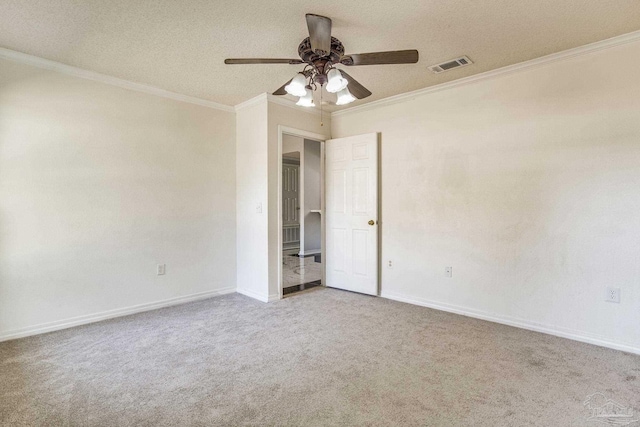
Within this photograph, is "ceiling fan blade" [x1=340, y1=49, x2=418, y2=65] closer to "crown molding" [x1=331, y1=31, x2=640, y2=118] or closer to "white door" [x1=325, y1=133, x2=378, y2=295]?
"crown molding" [x1=331, y1=31, x2=640, y2=118]

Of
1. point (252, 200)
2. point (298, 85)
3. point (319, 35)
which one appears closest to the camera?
point (319, 35)

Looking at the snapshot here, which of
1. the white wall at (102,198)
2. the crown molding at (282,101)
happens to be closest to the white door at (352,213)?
the crown molding at (282,101)

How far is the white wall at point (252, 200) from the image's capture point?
13.2ft

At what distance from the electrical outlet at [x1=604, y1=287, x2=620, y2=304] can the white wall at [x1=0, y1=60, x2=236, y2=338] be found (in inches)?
156

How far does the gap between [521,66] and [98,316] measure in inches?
187

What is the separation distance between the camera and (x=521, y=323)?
3.11 meters

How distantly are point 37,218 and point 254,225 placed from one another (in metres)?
2.10

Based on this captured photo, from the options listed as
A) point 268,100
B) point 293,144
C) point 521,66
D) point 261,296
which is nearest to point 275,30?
point 268,100

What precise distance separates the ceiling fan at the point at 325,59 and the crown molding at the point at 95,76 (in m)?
1.92

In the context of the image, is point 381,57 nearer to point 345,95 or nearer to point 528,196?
point 345,95

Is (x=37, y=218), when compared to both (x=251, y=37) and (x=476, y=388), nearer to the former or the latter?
(x=251, y=37)

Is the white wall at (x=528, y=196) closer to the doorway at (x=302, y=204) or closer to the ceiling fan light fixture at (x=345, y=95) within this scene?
the ceiling fan light fixture at (x=345, y=95)

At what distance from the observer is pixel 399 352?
8.54ft

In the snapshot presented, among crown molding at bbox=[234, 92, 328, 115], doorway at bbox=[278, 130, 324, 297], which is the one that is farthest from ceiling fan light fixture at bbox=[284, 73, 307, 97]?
doorway at bbox=[278, 130, 324, 297]
